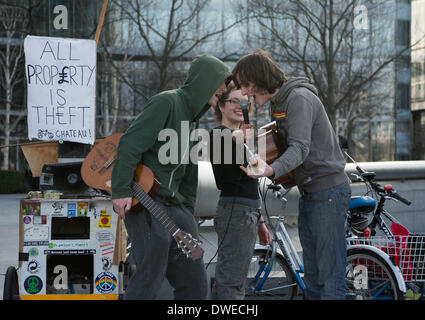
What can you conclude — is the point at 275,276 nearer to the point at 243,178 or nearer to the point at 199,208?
the point at 243,178

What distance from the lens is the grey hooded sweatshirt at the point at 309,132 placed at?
126 inches

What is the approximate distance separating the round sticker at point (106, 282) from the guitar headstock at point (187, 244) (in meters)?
1.30

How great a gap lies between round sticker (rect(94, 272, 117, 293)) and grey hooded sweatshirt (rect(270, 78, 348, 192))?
170 centimetres

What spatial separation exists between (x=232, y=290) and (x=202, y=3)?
12945 mm

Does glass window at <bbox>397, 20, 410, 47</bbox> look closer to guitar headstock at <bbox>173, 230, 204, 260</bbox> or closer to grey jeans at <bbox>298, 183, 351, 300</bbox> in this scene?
grey jeans at <bbox>298, 183, 351, 300</bbox>

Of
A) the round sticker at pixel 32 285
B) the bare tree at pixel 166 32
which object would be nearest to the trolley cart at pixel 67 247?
the round sticker at pixel 32 285

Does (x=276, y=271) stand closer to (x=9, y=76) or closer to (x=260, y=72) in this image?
(x=260, y=72)

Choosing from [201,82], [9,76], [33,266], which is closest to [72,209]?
[33,266]

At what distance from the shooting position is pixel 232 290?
3.66 metres

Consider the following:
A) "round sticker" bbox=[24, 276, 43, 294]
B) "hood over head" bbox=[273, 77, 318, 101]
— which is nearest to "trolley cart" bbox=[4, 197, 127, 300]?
"round sticker" bbox=[24, 276, 43, 294]

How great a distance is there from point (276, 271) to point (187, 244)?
1.78 meters

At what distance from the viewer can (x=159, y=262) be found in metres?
3.22

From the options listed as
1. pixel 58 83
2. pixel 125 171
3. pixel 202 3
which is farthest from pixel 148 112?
pixel 202 3

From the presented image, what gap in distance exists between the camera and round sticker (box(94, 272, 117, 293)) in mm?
4336
